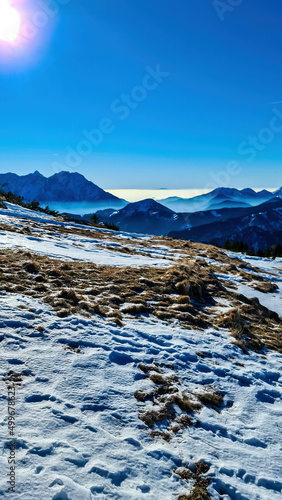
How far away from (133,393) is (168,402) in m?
0.81

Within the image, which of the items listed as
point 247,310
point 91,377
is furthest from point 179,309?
point 91,377

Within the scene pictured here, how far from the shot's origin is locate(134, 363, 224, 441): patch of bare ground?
5.71 meters

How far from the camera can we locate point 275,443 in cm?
586

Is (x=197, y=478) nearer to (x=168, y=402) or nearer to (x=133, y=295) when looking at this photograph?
(x=168, y=402)

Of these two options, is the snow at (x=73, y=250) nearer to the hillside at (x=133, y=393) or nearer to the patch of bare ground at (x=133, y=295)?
the patch of bare ground at (x=133, y=295)

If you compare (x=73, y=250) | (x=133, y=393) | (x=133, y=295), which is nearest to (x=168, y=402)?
(x=133, y=393)

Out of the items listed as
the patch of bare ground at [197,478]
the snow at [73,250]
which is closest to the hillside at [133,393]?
the patch of bare ground at [197,478]

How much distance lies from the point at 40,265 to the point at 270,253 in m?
98.0

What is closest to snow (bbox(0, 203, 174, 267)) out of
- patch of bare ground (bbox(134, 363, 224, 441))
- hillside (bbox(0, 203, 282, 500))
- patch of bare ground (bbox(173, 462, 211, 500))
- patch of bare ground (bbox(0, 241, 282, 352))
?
patch of bare ground (bbox(0, 241, 282, 352))

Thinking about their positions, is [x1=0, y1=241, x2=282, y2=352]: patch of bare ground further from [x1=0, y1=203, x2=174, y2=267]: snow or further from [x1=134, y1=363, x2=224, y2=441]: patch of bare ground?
[x1=134, y1=363, x2=224, y2=441]: patch of bare ground

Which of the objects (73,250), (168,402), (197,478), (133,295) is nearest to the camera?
(197,478)

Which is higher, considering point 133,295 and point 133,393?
point 133,295

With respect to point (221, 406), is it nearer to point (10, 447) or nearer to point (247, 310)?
point (10, 447)

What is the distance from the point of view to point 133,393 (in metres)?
6.39
